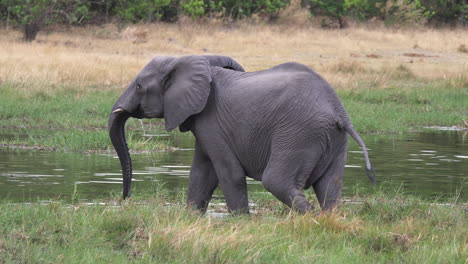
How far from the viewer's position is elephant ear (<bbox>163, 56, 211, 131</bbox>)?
7.73 m

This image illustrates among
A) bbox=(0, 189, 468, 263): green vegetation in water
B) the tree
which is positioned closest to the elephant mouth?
bbox=(0, 189, 468, 263): green vegetation in water

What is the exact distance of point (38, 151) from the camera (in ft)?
42.2

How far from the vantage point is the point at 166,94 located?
7980mm

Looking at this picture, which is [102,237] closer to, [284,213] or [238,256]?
[238,256]

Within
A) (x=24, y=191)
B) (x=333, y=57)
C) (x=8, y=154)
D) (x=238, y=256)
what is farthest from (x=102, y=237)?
(x=333, y=57)

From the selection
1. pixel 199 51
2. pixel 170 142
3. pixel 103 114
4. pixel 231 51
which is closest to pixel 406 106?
pixel 103 114

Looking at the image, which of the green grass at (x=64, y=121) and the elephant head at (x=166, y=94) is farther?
the green grass at (x=64, y=121)

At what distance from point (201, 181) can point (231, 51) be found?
2244 centimetres

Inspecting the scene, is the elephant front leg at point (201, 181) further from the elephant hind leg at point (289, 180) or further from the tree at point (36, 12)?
the tree at point (36, 12)

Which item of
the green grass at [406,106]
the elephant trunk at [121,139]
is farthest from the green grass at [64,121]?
the elephant trunk at [121,139]

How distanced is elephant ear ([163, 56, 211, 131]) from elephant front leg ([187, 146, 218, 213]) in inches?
16.3

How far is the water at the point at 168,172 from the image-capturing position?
966 centimetres

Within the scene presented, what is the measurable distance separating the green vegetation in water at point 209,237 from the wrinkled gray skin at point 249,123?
35 cm

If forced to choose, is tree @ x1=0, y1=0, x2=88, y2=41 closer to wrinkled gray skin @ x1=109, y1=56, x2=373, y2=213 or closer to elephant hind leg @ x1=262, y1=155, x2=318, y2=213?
wrinkled gray skin @ x1=109, y1=56, x2=373, y2=213
